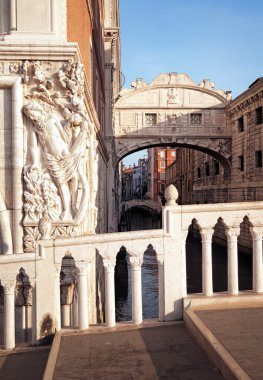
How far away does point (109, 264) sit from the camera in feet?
14.5

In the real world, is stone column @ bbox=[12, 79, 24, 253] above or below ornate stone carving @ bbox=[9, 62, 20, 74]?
below

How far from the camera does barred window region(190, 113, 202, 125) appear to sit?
957 inches

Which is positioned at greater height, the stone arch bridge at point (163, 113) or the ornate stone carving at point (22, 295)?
the stone arch bridge at point (163, 113)

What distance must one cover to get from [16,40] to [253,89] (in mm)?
19120

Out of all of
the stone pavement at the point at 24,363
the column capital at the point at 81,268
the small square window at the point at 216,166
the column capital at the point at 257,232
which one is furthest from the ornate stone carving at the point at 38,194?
the small square window at the point at 216,166

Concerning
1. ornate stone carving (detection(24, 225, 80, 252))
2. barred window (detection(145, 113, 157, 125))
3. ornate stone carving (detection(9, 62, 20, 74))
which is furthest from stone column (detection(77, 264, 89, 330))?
barred window (detection(145, 113, 157, 125))

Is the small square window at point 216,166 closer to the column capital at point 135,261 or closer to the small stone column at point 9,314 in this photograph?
the column capital at point 135,261

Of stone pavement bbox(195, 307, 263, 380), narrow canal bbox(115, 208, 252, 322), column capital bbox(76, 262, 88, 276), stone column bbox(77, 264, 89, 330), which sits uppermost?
column capital bbox(76, 262, 88, 276)

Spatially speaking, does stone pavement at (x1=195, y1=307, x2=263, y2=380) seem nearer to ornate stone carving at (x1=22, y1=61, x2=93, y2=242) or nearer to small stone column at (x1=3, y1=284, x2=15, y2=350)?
small stone column at (x1=3, y1=284, x2=15, y2=350)

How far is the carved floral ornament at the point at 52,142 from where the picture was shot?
5352 millimetres

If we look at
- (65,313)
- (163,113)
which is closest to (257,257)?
(65,313)

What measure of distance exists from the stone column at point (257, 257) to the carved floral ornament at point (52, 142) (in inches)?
95.6

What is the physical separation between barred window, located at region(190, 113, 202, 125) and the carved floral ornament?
19.6m

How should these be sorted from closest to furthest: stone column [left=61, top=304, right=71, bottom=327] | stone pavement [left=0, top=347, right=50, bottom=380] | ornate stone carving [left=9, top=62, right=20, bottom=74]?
stone pavement [left=0, top=347, right=50, bottom=380], ornate stone carving [left=9, top=62, right=20, bottom=74], stone column [left=61, top=304, right=71, bottom=327]
